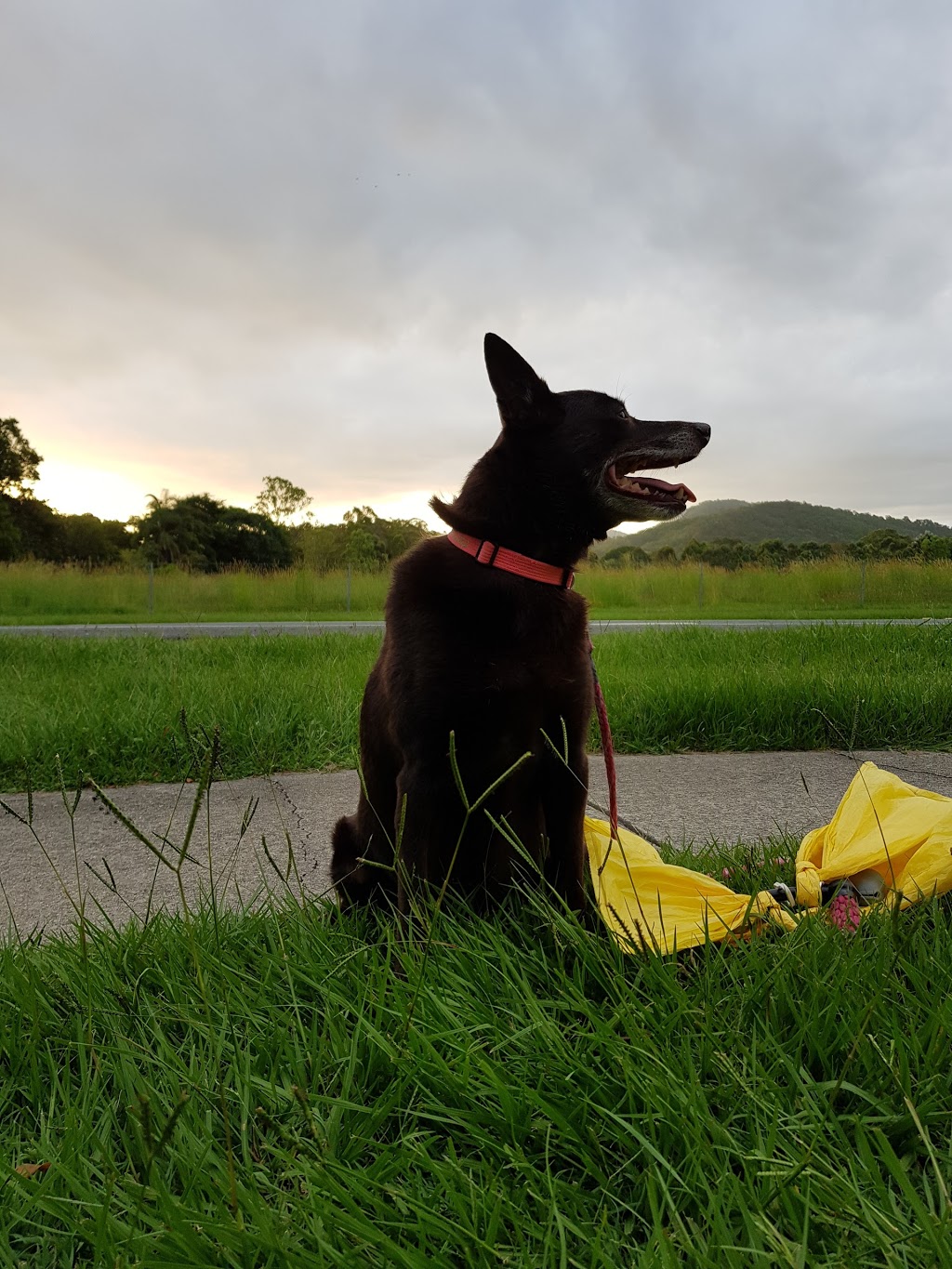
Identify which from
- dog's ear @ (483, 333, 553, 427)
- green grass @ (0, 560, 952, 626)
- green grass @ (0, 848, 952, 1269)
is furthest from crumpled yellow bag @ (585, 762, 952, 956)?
green grass @ (0, 560, 952, 626)

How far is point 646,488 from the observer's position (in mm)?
2111

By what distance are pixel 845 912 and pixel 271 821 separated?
1.97 metres

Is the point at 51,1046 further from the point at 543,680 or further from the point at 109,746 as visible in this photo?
the point at 109,746

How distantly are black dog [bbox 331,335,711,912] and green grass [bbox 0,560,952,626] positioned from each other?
1608cm

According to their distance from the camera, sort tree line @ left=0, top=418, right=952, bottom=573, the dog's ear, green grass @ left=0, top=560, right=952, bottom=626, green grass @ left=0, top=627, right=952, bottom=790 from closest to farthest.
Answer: the dog's ear, green grass @ left=0, top=627, right=952, bottom=790, green grass @ left=0, top=560, right=952, bottom=626, tree line @ left=0, top=418, right=952, bottom=573

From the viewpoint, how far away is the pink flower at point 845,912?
1.54 meters

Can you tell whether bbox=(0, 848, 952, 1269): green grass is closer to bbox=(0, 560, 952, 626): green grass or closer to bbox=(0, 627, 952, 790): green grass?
bbox=(0, 627, 952, 790): green grass

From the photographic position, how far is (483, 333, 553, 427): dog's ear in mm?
2020

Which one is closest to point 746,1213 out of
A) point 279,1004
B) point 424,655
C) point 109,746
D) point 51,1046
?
point 279,1004

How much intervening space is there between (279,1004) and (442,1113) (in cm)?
41

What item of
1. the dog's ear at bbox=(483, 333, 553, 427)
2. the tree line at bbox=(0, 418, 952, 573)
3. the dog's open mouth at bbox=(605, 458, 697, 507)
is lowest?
the dog's open mouth at bbox=(605, 458, 697, 507)

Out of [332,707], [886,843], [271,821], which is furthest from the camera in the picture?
[332,707]

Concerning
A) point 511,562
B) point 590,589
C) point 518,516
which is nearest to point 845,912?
point 511,562

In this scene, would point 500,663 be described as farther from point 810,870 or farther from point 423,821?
point 810,870
